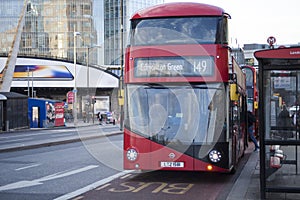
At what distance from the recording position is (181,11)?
11359 millimetres

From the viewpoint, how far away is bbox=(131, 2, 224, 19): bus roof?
11289 millimetres

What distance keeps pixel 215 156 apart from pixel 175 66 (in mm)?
2133

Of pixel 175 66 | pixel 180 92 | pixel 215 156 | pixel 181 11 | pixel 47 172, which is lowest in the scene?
pixel 47 172

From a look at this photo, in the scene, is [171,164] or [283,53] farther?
[171,164]

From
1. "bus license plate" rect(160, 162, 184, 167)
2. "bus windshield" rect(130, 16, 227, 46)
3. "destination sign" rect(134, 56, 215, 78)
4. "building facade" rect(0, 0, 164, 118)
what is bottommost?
"bus license plate" rect(160, 162, 184, 167)

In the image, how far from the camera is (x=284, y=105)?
8.83 metres

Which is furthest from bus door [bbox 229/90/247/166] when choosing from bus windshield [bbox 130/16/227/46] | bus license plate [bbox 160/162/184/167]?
bus windshield [bbox 130/16/227/46]

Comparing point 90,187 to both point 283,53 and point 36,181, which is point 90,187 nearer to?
point 36,181

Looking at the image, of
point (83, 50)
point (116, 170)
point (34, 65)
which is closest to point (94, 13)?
point (83, 50)

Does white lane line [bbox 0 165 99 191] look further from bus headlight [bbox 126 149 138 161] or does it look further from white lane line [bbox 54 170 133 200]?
bus headlight [bbox 126 149 138 161]

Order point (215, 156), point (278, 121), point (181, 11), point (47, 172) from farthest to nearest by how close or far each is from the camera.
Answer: point (47, 172) < point (181, 11) < point (215, 156) < point (278, 121)

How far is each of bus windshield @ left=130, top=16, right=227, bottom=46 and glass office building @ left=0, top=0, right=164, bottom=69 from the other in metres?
83.9

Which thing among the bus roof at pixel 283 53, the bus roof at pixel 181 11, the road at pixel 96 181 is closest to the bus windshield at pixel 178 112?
the road at pixel 96 181

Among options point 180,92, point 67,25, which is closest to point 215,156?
point 180,92
